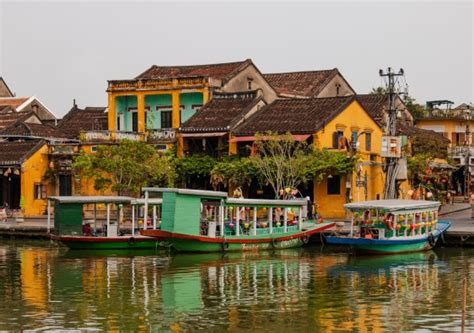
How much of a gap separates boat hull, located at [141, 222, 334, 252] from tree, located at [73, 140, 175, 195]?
1146cm

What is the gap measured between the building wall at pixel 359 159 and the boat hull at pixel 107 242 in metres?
12.4

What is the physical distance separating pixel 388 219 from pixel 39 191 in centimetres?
2401

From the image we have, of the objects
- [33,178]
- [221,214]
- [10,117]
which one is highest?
[10,117]

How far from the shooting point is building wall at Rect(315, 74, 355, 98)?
204ft

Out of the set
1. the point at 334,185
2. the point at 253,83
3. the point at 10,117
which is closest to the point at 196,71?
the point at 253,83

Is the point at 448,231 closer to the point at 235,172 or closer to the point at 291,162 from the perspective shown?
the point at 291,162

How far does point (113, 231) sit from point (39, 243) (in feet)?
17.8

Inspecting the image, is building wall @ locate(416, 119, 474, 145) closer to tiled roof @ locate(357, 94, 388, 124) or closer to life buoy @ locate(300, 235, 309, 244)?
tiled roof @ locate(357, 94, 388, 124)

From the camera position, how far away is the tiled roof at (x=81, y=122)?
2411 inches

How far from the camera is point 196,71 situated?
194ft

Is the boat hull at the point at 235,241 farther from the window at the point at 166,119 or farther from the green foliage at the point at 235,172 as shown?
the window at the point at 166,119

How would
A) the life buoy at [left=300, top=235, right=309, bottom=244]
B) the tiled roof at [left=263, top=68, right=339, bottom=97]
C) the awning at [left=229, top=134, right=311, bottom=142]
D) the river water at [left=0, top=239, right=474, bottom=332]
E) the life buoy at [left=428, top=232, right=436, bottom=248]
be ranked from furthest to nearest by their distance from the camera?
the tiled roof at [left=263, top=68, right=339, bottom=97], the awning at [left=229, top=134, right=311, bottom=142], the life buoy at [left=300, top=235, right=309, bottom=244], the life buoy at [left=428, top=232, right=436, bottom=248], the river water at [left=0, top=239, right=474, bottom=332]

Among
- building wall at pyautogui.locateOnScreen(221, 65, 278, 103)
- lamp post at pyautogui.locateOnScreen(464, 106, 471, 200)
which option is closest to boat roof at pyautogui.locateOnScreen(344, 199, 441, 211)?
building wall at pyautogui.locateOnScreen(221, 65, 278, 103)

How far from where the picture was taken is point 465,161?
65.2 m
